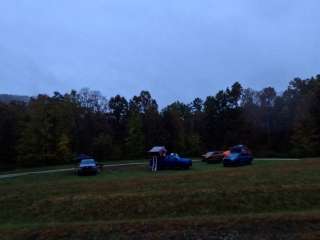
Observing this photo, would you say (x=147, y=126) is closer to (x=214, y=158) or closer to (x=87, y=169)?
(x=214, y=158)

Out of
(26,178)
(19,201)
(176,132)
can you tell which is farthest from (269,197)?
(176,132)

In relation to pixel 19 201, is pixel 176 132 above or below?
above

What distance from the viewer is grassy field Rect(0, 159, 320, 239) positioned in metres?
15.9

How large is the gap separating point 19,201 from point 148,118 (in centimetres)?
6019

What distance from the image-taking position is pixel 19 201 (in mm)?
24750

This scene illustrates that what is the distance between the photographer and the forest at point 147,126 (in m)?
70.4

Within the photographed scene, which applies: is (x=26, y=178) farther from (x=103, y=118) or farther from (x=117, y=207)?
(x=103, y=118)

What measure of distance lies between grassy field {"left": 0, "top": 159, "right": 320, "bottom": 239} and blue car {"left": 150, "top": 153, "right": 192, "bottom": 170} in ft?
58.0

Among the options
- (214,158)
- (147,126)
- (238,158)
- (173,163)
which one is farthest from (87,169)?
(147,126)

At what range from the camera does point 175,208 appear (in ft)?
70.7

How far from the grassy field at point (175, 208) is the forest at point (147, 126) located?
41993 mm

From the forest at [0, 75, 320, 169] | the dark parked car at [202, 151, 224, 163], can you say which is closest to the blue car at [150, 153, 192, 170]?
the dark parked car at [202, 151, 224, 163]

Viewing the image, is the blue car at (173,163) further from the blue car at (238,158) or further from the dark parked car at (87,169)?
the dark parked car at (87,169)

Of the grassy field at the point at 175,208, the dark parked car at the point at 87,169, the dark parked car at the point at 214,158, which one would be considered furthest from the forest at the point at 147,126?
the grassy field at the point at 175,208
